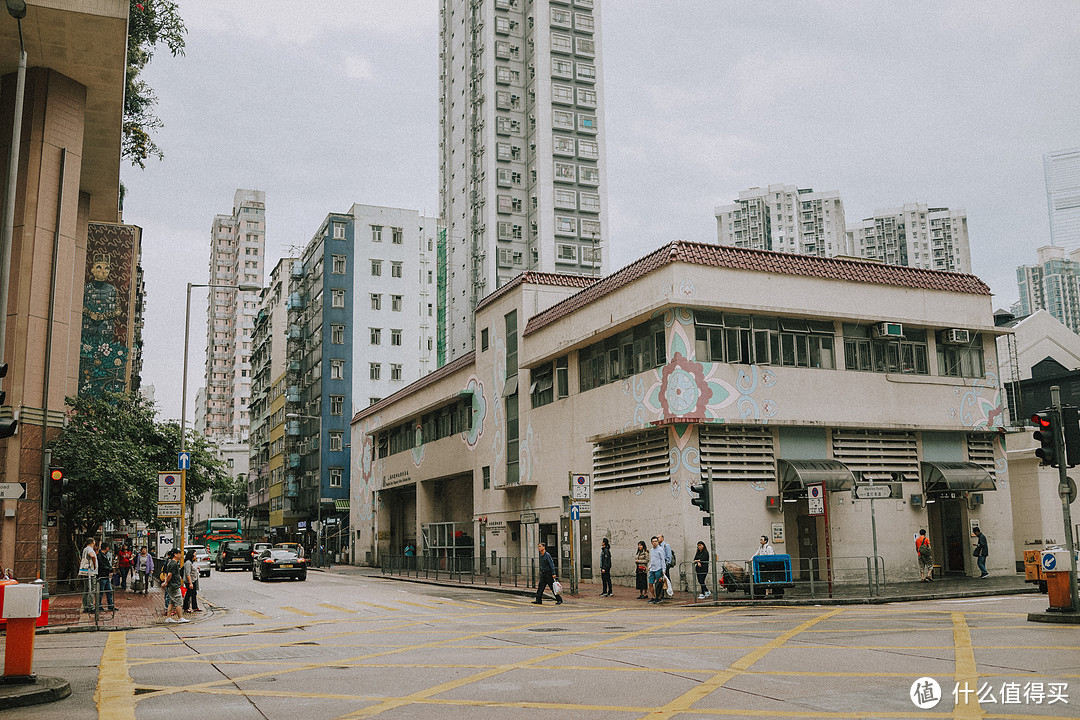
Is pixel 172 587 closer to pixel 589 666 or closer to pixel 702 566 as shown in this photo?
pixel 702 566

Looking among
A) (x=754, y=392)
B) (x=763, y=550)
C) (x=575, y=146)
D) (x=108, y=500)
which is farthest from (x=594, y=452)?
(x=575, y=146)

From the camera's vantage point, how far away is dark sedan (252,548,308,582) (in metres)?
40.3

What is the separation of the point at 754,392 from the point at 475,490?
755 inches

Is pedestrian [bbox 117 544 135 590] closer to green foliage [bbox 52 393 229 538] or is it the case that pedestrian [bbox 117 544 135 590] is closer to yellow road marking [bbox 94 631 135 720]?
green foliage [bbox 52 393 229 538]

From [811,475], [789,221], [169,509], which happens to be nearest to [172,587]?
[169,509]

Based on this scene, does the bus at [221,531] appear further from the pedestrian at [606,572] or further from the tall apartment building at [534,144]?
the pedestrian at [606,572]

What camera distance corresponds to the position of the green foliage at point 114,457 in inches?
1067

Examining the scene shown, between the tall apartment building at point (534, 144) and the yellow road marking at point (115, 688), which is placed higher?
the tall apartment building at point (534, 144)

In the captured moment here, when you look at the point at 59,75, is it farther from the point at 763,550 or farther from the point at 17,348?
the point at 763,550

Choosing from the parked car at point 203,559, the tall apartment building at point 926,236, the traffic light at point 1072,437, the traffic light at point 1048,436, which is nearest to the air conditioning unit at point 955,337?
the traffic light at point 1048,436

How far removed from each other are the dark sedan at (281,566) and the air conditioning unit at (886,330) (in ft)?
83.5

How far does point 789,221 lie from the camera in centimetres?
15538

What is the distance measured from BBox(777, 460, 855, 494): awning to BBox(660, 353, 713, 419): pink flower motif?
339 centimetres

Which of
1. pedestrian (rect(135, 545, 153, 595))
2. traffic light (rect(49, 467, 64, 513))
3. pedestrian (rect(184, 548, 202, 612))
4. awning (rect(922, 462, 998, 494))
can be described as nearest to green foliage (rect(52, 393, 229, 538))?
pedestrian (rect(135, 545, 153, 595))
